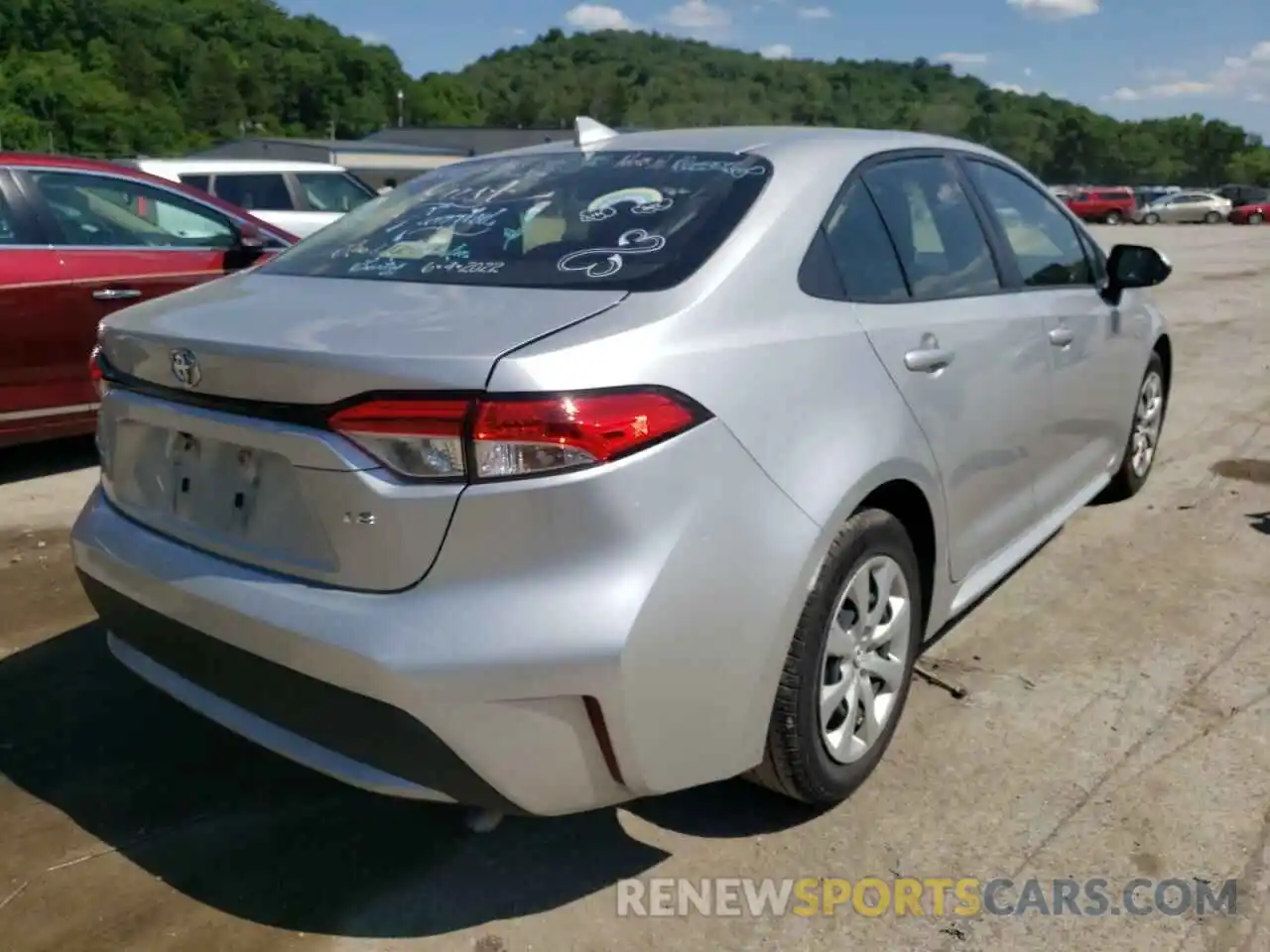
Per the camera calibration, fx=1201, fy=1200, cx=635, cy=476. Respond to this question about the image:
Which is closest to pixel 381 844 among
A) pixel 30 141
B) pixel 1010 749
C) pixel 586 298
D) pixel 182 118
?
pixel 586 298

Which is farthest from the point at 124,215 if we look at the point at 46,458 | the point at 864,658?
the point at 864,658

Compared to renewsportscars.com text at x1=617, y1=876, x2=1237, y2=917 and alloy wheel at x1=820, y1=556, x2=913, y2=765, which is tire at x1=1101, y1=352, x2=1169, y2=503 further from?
renewsportscars.com text at x1=617, y1=876, x2=1237, y2=917

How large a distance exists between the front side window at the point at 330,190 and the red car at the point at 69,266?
7098 mm

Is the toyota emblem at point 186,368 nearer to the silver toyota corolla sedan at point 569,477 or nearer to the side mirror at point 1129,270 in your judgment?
the silver toyota corolla sedan at point 569,477

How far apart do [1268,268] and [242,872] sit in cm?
2189

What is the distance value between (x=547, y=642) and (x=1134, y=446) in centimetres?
390

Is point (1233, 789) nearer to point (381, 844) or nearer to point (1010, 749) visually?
point (1010, 749)

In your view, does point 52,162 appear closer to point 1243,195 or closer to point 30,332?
point 30,332

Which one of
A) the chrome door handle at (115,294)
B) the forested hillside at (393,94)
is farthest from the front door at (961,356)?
the forested hillside at (393,94)

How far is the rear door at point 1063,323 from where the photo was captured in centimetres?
385

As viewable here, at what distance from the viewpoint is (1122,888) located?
2635 mm

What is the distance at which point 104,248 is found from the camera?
5.73 m

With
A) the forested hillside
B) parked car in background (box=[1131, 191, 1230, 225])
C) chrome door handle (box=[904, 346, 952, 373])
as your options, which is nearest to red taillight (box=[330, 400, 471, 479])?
chrome door handle (box=[904, 346, 952, 373])

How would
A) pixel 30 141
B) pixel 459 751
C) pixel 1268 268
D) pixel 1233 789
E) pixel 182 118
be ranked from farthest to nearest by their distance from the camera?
pixel 182 118 → pixel 30 141 → pixel 1268 268 → pixel 1233 789 → pixel 459 751
